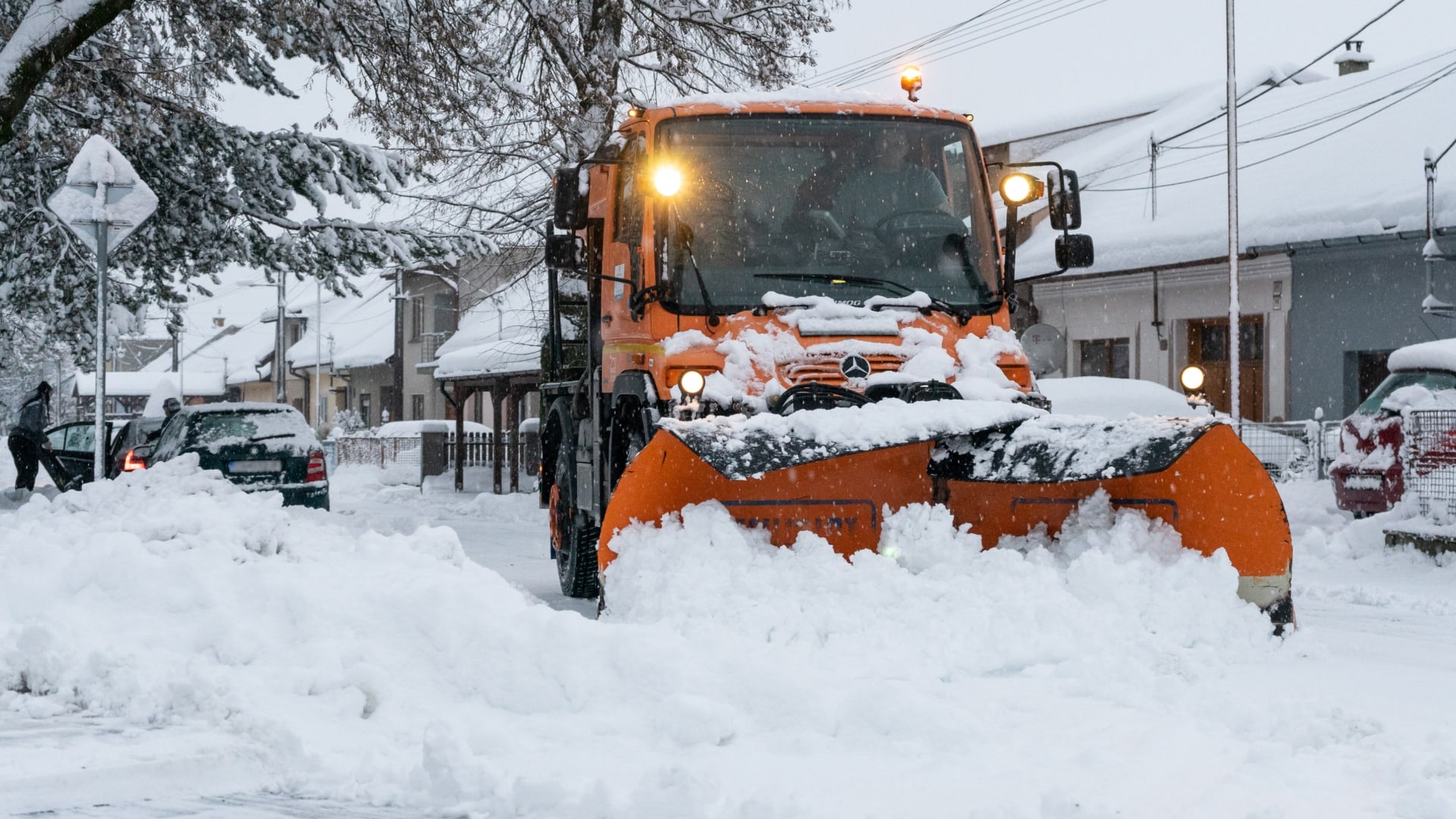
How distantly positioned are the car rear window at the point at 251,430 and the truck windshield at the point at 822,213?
897 cm

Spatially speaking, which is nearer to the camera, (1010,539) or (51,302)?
(1010,539)

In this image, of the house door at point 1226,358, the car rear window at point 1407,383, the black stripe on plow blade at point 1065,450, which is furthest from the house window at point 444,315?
the black stripe on plow blade at point 1065,450

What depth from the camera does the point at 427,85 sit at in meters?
15.1

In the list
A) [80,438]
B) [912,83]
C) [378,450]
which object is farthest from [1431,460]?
[378,450]

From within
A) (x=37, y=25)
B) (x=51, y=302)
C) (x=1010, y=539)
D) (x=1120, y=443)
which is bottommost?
(x=1010, y=539)

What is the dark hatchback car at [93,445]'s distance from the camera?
52.3 ft

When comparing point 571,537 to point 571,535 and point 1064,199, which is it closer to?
point 571,535

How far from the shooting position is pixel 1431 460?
11.4 meters

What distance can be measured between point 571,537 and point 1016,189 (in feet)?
Result: 12.1

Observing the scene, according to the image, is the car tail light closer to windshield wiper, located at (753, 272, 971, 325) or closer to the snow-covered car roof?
windshield wiper, located at (753, 272, 971, 325)

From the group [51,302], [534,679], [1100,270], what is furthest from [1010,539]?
[1100,270]

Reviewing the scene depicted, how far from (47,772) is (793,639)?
257 centimetres

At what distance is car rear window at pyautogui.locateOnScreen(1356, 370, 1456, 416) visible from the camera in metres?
12.7

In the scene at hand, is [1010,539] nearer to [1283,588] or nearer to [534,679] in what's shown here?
[1283,588]
